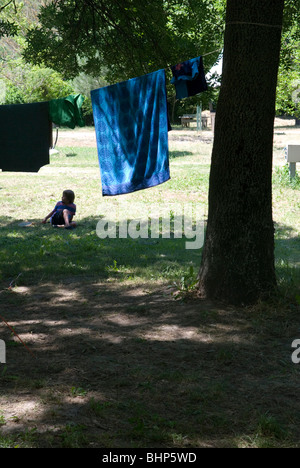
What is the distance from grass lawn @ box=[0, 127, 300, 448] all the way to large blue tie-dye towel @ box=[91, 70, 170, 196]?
1140mm

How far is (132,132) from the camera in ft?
20.0

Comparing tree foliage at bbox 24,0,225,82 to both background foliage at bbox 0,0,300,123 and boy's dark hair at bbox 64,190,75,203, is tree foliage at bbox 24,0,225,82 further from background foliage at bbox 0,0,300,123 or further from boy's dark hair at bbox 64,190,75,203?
boy's dark hair at bbox 64,190,75,203

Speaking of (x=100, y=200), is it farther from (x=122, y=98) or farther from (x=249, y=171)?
(x=249, y=171)

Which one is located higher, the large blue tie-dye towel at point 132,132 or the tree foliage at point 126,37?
the tree foliage at point 126,37

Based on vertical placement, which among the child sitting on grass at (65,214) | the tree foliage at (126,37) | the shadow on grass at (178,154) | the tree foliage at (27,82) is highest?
the tree foliage at (27,82)

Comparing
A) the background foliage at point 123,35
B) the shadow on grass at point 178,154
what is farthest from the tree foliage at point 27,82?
the background foliage at point 123,35

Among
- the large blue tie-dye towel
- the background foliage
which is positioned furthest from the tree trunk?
the background foliage

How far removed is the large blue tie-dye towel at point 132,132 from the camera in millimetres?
5984

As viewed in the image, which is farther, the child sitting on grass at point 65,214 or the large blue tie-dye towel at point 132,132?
the child sitting on grass at point 65,214

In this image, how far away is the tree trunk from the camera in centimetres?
486

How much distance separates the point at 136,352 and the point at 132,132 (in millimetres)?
2734

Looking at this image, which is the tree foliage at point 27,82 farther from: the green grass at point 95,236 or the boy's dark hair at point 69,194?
the boy's dark hair at point 69,194

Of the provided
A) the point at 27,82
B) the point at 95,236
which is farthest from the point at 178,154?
the point at 27,82
